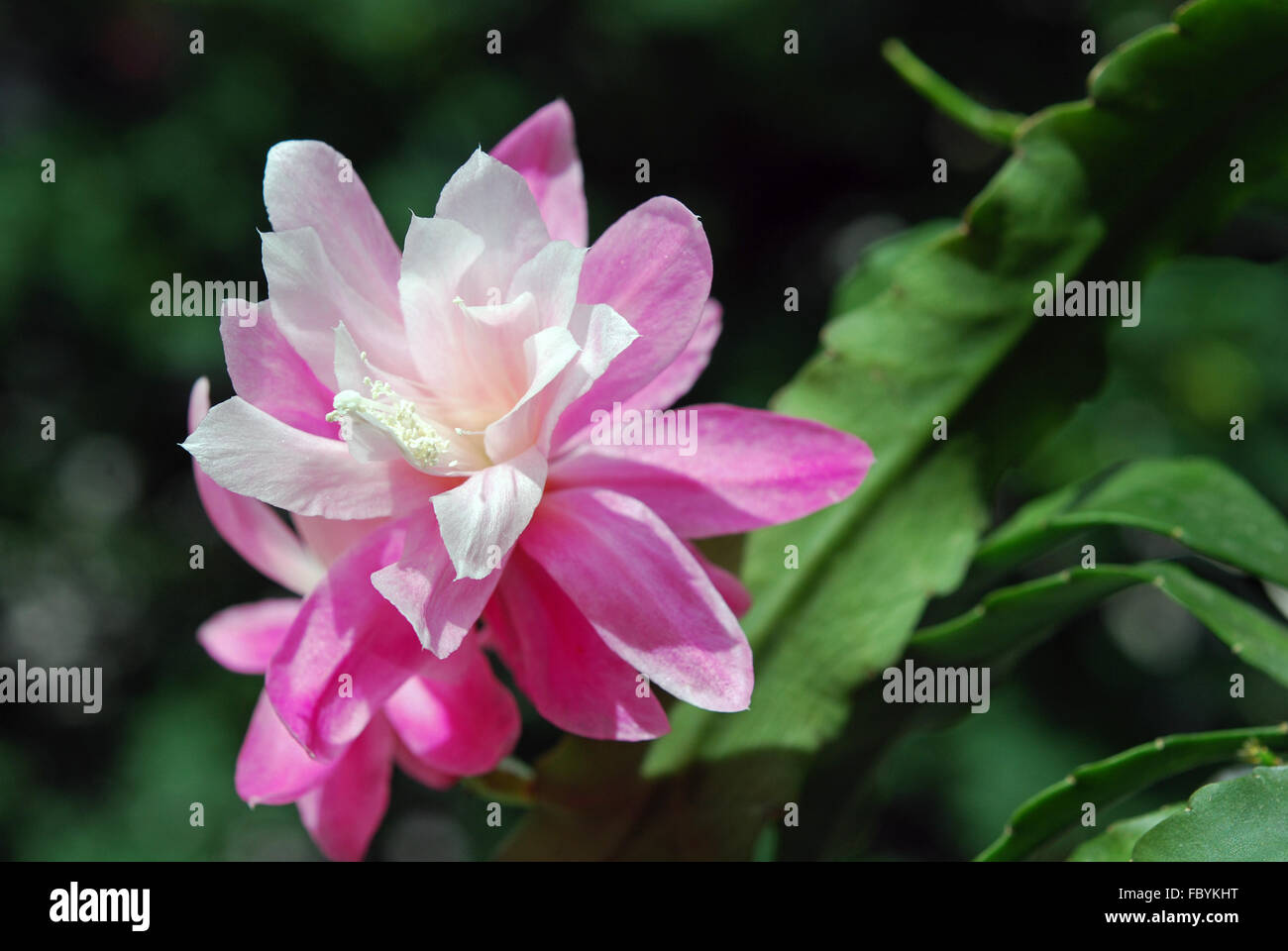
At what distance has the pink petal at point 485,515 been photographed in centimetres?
44

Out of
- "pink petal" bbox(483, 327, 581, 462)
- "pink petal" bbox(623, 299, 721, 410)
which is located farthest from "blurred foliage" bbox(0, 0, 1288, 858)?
"pink petal" bbox(483, 327, 581, 462)

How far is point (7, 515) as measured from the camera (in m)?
2.03

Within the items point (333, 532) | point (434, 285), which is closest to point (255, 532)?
point (333, 532)

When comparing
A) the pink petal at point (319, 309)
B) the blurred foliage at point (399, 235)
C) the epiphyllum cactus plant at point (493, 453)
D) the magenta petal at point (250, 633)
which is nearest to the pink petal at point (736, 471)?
the epiphyllum cactus plant at point (493, 453)

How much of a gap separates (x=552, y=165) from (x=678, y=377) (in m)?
0.13

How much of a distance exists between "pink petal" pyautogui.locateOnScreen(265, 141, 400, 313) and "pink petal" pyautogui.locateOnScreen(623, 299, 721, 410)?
12cm

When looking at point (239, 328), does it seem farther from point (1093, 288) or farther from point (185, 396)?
point (185, 396)

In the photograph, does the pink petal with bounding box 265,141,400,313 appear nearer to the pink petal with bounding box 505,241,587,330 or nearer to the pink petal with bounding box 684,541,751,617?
the pink petal with bounding box 505,241,587,330

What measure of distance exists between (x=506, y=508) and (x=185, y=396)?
6.24ft

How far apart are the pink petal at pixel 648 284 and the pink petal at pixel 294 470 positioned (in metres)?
0.09

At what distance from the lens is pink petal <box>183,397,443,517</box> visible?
1.47 ft

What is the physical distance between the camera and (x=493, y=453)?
0.48m

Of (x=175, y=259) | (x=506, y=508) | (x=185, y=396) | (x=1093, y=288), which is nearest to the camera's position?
(x=506, y=508)
